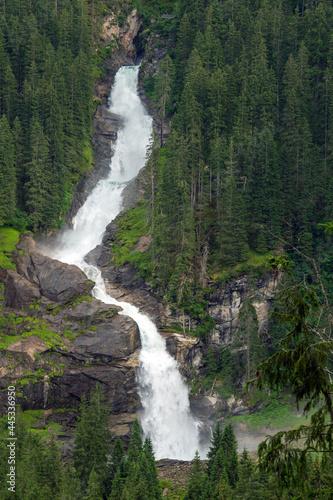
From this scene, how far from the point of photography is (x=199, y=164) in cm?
7869

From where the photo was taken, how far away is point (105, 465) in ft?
173

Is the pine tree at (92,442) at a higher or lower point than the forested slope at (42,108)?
lower

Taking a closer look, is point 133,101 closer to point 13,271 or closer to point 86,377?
point 13,271

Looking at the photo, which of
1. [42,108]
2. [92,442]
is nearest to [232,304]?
[92,442]

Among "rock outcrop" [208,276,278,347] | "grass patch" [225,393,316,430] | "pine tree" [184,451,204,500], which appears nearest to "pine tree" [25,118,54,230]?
"rock outcrop" [208,276,278,347]

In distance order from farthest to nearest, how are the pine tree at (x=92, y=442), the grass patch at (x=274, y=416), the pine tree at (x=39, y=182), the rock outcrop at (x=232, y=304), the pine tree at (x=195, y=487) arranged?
the pine tree at (x=39, y=182), the rock outcrop at (x=232, y=304), the grass patch at (x=274, y=416), the pine tree at (x=92, y=442), the pine tree at (x=195, y=487)

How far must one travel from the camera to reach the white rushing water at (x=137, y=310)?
64.7m

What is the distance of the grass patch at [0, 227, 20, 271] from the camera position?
67.8 meters

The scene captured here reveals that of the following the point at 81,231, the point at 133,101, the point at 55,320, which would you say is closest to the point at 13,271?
the point at 55,320

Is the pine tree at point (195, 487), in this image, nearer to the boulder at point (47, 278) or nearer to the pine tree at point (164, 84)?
the boulder at point (47, 278)

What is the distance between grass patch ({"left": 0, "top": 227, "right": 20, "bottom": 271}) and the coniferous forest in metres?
1.05

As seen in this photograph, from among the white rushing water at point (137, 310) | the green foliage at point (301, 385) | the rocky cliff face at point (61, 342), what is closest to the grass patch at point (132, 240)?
the white rushing water at point (137, 310)

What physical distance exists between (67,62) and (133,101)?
608 inches

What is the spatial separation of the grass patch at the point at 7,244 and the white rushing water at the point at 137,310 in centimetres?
668
